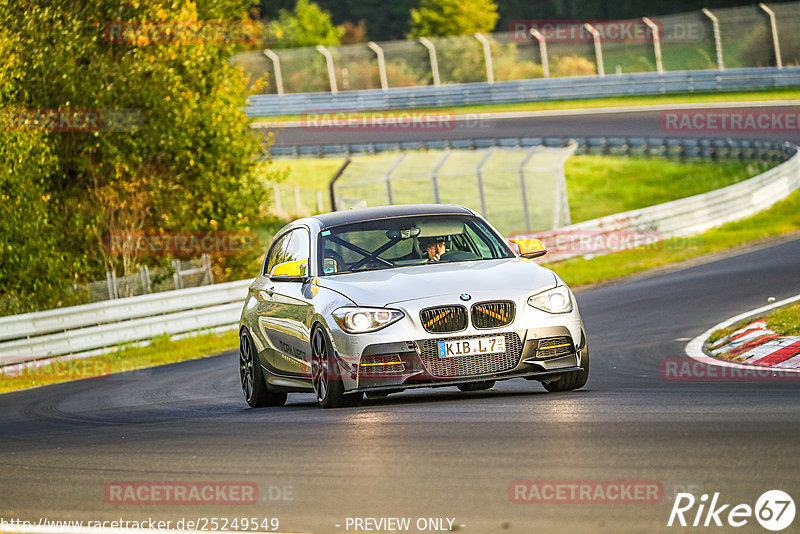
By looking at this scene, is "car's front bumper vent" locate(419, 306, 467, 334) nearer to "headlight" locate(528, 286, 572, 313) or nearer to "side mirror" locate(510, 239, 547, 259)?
"headlight" locate(528, 286, 572, 313)

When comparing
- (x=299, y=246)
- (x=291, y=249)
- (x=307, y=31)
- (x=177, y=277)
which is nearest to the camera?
(x=299, y=246)

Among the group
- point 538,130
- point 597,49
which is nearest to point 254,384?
point 538,130

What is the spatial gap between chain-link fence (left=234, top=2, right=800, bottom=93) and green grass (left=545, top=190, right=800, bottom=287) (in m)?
18.6

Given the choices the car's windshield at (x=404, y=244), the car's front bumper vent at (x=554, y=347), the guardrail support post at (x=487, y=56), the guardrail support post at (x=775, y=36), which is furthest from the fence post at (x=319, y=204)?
the car's front bumper vent at (x=554, y=347)

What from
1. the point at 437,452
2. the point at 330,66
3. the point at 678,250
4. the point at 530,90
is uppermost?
the point at 437,452

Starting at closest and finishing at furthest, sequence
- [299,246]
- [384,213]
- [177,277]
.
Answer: [384,213]
[299,246]
[177,277]

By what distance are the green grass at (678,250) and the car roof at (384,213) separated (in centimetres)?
1364

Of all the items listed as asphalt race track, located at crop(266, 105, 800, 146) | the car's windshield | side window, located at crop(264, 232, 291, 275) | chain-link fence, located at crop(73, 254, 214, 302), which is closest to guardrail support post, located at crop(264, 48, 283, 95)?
asphalt race track, located at crop(266, 105, 800, 146)

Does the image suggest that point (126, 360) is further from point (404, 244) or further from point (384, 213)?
point (404, 244)

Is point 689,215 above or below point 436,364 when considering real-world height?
below

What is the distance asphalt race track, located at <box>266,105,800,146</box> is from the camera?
42.9m

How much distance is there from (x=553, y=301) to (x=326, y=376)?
1.79 metres

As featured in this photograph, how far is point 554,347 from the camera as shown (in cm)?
958

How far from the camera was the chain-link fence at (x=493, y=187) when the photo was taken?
29.8 metres
